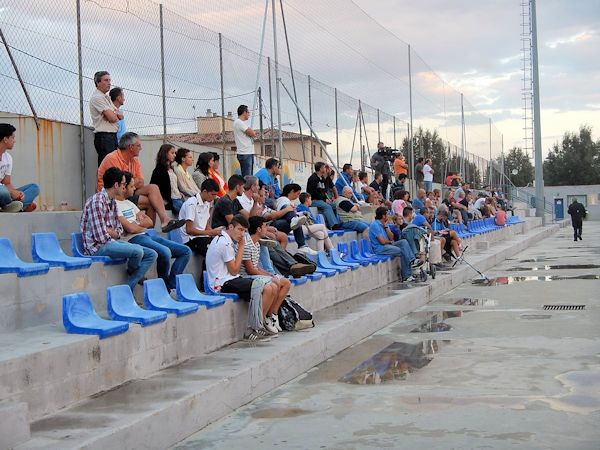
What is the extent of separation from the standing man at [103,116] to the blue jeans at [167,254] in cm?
187

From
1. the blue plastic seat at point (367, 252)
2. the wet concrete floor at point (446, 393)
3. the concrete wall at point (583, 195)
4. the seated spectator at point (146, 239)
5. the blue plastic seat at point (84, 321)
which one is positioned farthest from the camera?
the concrete wall at point (583, 195)

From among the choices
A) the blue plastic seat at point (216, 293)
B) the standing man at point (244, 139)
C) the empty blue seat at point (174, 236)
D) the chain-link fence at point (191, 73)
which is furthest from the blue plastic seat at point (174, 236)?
the standing man at point (244, 139)

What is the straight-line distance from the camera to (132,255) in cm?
898

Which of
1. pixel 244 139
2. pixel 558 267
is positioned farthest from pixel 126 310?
pixel 558 267

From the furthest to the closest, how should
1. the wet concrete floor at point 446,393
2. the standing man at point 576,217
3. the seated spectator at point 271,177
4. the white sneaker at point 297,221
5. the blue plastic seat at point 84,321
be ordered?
the standing man at point 576,217, the seated spectator at point 271,177, the white sneaker at point 297,221, the blue plastic seat at point 84,321, the wet concrete floor at point 446,393

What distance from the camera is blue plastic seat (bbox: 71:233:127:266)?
29.1 ft

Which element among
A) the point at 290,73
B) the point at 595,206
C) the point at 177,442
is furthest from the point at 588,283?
the point at 595,206

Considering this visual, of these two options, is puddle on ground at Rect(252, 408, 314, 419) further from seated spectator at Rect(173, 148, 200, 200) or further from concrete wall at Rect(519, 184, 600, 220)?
concrete wall at Rect(519, 184, 600, 220)

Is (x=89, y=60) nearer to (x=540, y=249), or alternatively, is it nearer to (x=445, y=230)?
(x=445, y=230)

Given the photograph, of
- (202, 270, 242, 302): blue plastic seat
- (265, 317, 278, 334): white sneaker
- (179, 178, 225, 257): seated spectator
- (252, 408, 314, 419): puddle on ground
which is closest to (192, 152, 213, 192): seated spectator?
(179, 178, 225, 257): seated spectator

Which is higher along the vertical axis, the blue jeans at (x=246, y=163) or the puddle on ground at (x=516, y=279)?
the blue jeans at (x=246, y=163)

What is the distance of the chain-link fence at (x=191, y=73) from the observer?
10.8m

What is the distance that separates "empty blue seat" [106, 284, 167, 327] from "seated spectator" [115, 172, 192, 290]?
1335mm

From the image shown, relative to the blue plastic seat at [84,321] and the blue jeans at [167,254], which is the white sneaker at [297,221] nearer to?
the blue jeans at [167,254]
